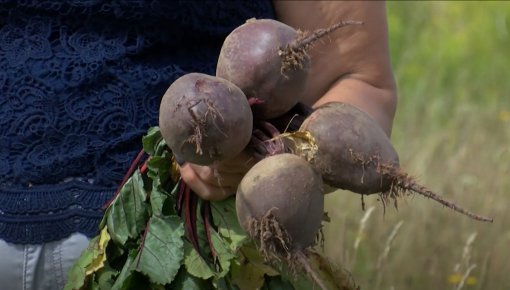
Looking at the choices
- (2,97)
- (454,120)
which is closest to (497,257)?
(454,120)

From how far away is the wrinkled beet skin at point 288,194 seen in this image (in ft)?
3.91

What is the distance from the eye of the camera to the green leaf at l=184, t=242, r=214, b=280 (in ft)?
4.44

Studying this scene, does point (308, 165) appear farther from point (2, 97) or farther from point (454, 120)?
point (454, 120)

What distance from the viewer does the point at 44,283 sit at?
1.50m

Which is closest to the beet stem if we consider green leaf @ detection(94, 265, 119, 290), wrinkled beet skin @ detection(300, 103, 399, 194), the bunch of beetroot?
the bunch of beetroot

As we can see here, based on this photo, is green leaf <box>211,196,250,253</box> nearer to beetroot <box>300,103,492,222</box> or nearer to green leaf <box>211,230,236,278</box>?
green leaf <box>211,230,236,278</box>

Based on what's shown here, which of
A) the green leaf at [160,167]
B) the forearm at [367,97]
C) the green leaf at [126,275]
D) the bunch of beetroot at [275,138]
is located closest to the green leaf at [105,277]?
the green leaf at [126,275]

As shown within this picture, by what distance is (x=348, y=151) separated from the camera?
4.04ft

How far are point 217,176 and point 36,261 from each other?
0.34m

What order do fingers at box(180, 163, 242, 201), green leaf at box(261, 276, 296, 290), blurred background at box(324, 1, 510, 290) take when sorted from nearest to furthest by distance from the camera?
fingers at box(180, 163, 242, 201), green leaf at box(261, 276, 296, 290), blurred background at box(324, 1, 510, 290)

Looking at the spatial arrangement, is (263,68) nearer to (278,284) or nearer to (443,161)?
(278,284)

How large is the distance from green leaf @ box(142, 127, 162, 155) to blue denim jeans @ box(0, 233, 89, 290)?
19 cm

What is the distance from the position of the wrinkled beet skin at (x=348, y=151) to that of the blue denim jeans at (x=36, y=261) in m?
0.42

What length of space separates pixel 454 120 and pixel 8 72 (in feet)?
7.36
